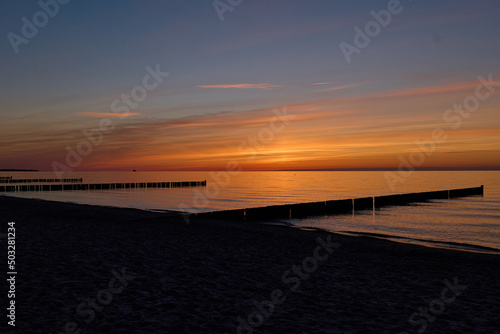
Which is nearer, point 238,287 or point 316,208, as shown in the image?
point 238,287

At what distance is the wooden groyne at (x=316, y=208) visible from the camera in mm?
27653

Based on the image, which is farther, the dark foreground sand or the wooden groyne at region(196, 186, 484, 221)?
the wooden groyne at region(196, 186, 484, 221)

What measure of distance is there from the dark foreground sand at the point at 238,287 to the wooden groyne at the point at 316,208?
38.5 ft

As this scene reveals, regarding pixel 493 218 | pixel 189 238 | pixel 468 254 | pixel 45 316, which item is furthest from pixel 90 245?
pixel 493 218

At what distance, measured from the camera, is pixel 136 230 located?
55.7 feet

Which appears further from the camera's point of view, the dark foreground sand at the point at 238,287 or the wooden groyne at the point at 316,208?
the wooden groyne at the point at 316,208

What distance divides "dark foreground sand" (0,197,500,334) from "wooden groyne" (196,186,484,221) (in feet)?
38.5

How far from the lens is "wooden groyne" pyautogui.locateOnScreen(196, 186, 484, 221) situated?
27653 millimetres

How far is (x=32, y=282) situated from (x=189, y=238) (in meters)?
7.52

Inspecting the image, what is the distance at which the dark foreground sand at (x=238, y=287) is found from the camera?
21.4ft

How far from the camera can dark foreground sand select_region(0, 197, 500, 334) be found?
257 inches

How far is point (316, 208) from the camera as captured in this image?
3516 centimetres

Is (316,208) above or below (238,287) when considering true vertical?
below

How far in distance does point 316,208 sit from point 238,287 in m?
27.2
